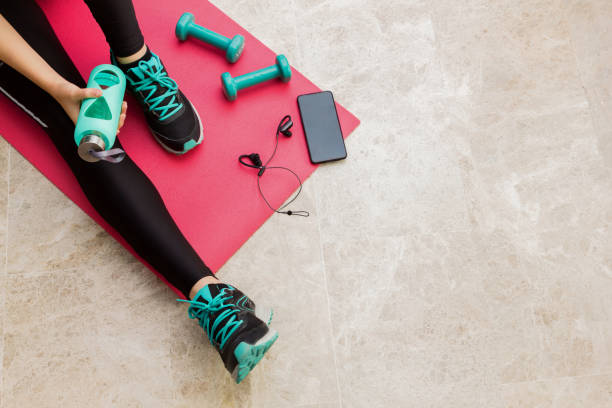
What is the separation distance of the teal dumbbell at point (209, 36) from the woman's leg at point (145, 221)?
0.94 feet

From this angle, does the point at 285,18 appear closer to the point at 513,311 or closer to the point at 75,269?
the point at 75,269

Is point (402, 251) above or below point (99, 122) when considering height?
below

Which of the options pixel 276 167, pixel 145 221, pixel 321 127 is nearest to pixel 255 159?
pixel 276 167

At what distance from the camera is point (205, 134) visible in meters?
1.04

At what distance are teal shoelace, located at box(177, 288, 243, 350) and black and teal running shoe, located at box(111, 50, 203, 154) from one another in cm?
36

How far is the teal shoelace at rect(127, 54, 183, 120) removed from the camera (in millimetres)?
933

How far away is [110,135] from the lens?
2.43 ft

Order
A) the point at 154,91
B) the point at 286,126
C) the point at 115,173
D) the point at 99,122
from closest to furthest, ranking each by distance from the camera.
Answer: the point at 99,122 → the point at 115,173 → the point at 154,91 → the point at 286,126

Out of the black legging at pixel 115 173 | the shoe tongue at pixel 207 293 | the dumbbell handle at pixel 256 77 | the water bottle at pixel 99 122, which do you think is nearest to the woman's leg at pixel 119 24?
the black legging at pixel 115 173

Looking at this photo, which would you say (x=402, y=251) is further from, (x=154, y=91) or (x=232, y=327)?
(x=154, y=91)

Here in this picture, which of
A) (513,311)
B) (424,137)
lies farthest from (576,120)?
(513,311)

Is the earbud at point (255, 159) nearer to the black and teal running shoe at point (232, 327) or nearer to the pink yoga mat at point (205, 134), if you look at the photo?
the pink yoga mat at point (205, 134)

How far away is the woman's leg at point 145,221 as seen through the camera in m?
0.84

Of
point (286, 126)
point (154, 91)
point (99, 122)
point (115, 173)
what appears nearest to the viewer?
point (99, 122)
